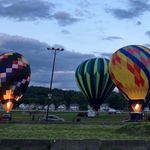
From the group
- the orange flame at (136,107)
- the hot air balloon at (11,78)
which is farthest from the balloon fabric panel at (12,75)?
the orange flame at (136,107)

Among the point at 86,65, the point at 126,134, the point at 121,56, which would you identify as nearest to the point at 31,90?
the point at 86,65

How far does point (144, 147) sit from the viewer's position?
45.4 ft

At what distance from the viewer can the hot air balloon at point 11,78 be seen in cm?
4709

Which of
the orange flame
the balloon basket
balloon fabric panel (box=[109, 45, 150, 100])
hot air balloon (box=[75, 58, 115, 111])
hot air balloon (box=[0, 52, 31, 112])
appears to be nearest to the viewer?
balloon fabric panel (box=[109, 45, 150, 100])

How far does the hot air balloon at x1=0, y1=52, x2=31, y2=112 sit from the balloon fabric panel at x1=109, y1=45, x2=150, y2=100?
1342cm

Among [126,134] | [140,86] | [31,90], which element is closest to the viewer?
[126,134]

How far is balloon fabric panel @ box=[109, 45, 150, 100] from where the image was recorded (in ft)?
147

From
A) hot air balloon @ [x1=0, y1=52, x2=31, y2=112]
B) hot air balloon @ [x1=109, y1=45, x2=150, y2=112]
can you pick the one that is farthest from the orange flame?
hot air balloon @ [x1=0, y1=52, x2=31, y2=112]

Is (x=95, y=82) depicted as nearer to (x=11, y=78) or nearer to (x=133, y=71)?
(x=133, y=71)

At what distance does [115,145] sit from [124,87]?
3252 centimetres

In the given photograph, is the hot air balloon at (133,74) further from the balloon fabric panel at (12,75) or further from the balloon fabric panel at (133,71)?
the balloon fabric panel at (12,75)

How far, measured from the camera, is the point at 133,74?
148 feet

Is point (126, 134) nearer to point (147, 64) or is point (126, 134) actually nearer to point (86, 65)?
point (147, 64)

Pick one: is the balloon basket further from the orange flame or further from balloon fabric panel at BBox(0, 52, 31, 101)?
balloon fabric panel at BBox(0, 52, 31, 101)
